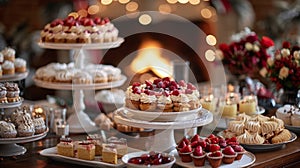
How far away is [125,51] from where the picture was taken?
715 centimetres

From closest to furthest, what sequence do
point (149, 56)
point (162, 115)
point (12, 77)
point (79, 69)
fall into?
point (162, 115), point (12, 77), point (79, 69), point (149, 56)

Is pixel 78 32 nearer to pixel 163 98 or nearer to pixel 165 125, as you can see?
pixel 163 98

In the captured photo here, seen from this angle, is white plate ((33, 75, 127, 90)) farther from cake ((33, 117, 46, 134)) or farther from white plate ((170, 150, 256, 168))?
white plate ((170, 150, 256, 168))

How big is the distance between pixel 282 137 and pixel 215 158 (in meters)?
0.54

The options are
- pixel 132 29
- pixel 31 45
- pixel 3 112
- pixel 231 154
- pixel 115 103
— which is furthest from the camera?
pixel 132 29

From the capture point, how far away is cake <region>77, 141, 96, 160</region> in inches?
115

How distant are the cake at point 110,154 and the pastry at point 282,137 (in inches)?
31.9

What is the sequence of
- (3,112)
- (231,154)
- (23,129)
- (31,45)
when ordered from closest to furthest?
(231,154)
(23,129)
(3,112)
(31,45)

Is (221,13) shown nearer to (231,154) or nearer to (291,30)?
(291,30)

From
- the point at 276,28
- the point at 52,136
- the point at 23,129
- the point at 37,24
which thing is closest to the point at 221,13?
the point at 276,28

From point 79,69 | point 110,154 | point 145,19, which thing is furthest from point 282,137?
point 145,19

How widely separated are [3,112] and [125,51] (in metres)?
3.71

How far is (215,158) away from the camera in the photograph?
9.12ft

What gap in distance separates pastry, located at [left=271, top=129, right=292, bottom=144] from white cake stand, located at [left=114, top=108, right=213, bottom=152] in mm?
334
